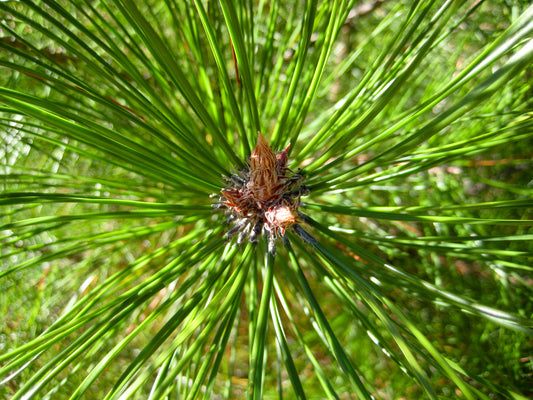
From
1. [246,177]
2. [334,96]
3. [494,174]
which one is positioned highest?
[334,96]

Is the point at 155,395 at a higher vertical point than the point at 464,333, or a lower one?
higher

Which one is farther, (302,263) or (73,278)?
(302,263)

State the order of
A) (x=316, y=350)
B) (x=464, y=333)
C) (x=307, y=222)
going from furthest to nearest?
1. (x=316, y=350)
2. (x=464, y=333)
3. (x=307, y=222)

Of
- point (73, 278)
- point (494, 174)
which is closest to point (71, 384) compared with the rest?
point (73, 278)

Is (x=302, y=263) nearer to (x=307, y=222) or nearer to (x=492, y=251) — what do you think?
(x=307, y=222)
